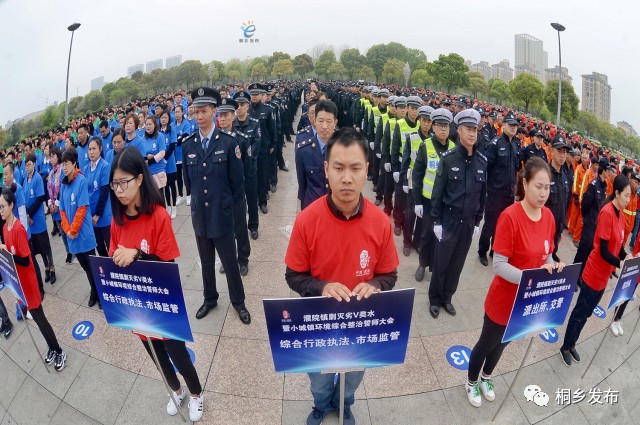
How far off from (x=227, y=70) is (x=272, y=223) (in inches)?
3731

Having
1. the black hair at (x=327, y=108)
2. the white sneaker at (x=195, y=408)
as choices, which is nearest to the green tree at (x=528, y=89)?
the black hair at (x=327, y=108)

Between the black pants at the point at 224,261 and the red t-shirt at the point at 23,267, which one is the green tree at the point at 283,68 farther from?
the red t-shirt at the point at 23,267

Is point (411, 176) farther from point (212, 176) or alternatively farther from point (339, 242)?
point (339, 242)

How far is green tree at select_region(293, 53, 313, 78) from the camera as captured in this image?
80688mm

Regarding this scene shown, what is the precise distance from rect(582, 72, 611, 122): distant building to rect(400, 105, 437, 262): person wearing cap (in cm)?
11326

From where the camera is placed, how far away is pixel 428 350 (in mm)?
3746

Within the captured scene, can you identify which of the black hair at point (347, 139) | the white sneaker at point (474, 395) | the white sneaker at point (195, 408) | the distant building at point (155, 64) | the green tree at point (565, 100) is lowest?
the distant building at point (155, 64)

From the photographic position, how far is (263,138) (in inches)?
286

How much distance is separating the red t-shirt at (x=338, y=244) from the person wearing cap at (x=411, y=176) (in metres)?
3.27

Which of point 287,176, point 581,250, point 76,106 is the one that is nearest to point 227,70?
point 76,106

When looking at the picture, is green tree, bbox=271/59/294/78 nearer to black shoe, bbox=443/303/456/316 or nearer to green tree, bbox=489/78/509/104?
green tree, bbox=489/78/509/104

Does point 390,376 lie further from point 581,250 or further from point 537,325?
point 581,250

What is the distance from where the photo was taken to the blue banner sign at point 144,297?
2287 millimetres

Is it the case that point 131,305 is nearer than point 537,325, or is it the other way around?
point 131,305
